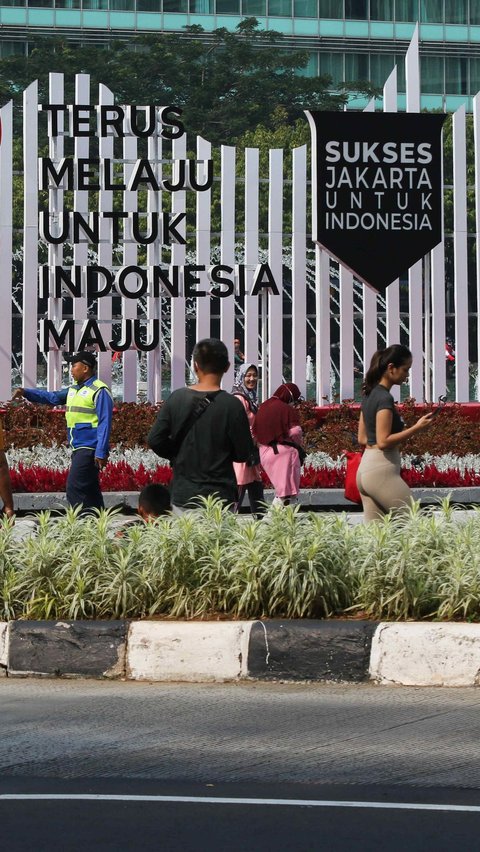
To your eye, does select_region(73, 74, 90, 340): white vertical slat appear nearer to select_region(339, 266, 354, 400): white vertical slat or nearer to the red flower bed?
select_region(339, 266, 354, 400): white vertical slat

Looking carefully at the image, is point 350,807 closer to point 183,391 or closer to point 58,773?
point 58,773

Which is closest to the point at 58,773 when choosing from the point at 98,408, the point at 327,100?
the point at 98,408

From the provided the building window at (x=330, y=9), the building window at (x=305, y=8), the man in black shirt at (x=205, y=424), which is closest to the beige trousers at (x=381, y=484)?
the man in black shirt at (x=205, y=424)

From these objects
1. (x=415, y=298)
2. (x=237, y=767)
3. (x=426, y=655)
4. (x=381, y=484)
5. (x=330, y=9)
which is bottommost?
(x=237, y=767)

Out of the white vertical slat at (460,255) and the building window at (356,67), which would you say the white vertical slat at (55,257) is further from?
the building window at (356,67)

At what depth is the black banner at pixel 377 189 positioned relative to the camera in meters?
22.5

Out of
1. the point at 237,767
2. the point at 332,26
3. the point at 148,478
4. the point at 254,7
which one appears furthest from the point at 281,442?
the point at 332,26

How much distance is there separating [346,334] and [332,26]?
2786 inches

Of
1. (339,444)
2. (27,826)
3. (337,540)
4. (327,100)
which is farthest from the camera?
(327,100)

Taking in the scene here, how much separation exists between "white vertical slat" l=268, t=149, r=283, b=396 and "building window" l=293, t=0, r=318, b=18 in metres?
68.4

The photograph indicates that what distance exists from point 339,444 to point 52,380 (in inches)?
165

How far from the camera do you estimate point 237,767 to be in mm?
6445

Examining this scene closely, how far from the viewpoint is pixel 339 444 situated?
20.8 m

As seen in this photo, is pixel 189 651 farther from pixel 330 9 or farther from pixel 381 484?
pixel 330 9
